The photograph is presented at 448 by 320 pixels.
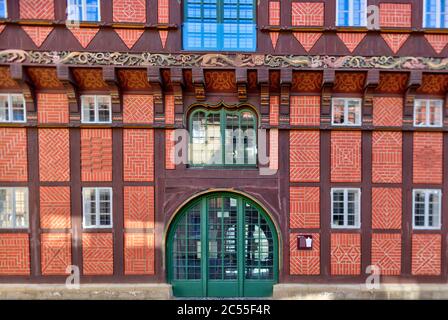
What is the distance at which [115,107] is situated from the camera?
5.81 m

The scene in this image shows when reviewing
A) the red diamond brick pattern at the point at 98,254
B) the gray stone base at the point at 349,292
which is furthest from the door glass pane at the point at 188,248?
the gray stone base at the point at 349,292

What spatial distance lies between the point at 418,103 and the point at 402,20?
1947 millimetres

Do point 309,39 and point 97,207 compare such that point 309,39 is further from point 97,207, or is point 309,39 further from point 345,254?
point 97,207

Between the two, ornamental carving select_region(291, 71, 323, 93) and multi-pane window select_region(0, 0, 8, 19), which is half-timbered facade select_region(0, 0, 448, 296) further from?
multi-pane window select_region(0, 0, 8, 19)

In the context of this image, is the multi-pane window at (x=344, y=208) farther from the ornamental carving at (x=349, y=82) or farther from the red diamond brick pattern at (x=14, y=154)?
the red diamond brick pattern at (x=14, y=154)

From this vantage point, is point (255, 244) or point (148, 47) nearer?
point (148, 47)

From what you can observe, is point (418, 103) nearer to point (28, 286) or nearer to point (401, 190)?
point (401, 190)

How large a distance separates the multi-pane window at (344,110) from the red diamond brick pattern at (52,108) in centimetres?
632

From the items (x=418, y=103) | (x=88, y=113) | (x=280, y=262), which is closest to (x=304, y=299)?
(x=280, y=262)

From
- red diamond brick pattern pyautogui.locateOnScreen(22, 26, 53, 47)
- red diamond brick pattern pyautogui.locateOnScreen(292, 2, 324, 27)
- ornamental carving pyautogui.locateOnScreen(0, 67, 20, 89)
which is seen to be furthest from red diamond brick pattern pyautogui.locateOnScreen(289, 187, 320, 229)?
ornamental carving pyautogui.locateOnScreen(0, 67, 20, 89)

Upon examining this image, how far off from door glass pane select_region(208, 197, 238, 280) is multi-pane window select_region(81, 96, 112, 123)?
326 cm

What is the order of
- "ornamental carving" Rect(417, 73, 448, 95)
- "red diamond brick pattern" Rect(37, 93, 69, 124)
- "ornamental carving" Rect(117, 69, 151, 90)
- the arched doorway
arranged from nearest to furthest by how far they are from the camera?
"ornamental carving" Rect(117, 69, 151, 90), "ornamental carving" Rect(417, 73, 448, 95), "red diamond brick pattern" Rect(37, 93, 69, 124), the arched doorway

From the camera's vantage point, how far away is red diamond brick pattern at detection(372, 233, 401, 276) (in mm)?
5918

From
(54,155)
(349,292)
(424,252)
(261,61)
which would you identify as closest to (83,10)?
(54,155)
